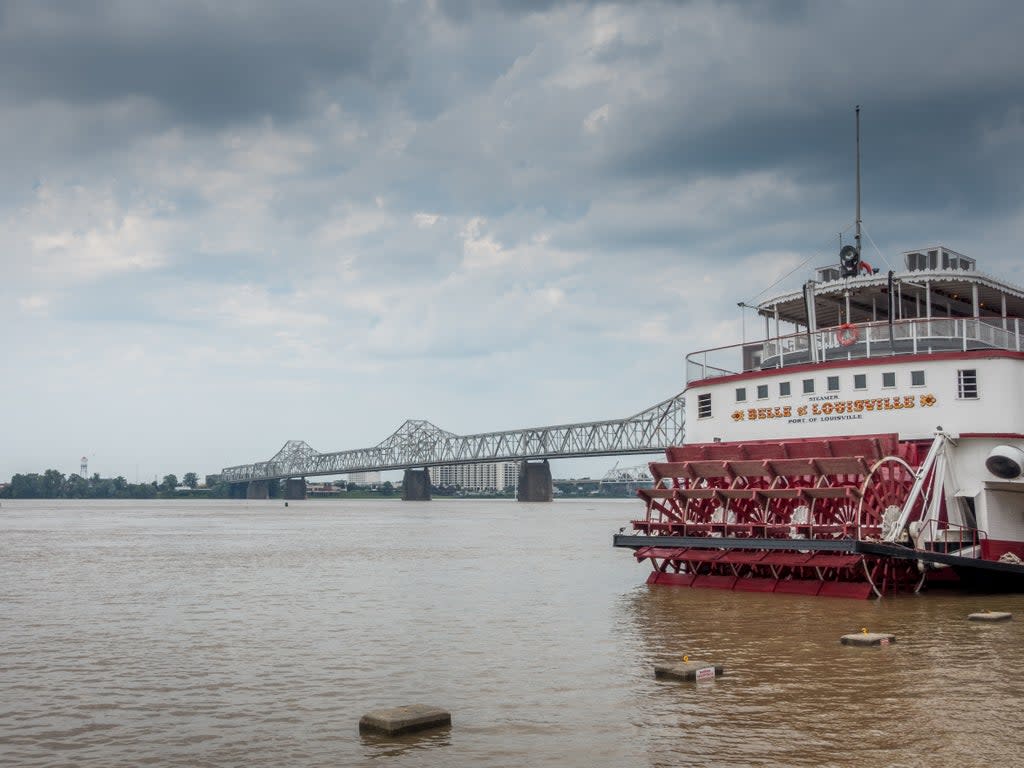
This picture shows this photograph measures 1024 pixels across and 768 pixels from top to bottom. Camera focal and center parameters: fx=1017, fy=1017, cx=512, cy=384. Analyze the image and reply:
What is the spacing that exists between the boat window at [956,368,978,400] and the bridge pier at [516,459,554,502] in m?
124

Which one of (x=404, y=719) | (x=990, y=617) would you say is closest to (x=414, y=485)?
(x=990, y=617)

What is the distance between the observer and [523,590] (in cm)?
2206

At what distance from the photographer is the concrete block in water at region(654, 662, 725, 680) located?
1133cm

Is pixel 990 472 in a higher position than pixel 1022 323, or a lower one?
lower

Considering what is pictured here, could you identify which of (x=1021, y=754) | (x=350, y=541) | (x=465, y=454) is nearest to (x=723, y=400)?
(x=1021, y=754)

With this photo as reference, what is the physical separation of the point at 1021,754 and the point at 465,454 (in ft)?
539

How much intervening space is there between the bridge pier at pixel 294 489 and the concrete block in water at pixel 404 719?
191 m

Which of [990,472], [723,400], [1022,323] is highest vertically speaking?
[1022,323]

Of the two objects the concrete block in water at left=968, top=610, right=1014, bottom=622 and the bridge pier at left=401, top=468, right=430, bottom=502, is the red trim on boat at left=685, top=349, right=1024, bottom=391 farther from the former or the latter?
the bridge pier at left=401, top=468, right=430, bottom=502

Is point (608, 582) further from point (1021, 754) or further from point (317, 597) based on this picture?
point (1021, 754)

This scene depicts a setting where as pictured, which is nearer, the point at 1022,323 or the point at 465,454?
the point at 1022,323

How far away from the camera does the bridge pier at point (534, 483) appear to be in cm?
14312

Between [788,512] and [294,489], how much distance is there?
183134 mm

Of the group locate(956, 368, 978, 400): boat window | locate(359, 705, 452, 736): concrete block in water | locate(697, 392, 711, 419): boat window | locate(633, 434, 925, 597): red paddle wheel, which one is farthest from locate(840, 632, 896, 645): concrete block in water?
A: locate(697, 392, 711, 419): boat window
